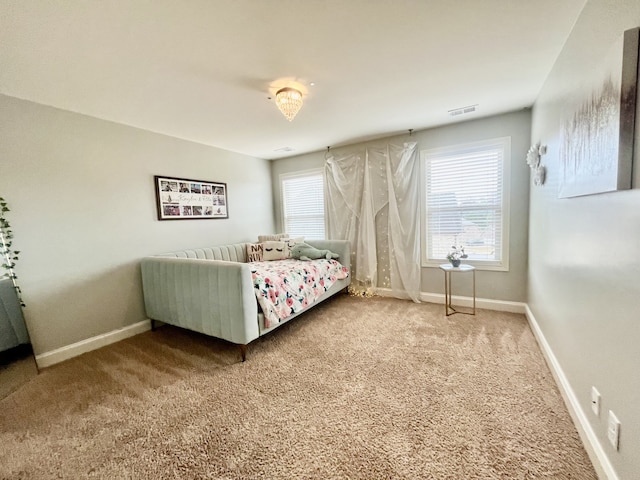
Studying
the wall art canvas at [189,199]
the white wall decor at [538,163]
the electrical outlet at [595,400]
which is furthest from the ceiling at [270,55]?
the electrical outlet at [595,400]

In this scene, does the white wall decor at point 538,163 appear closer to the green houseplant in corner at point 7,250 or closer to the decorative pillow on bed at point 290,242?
the decorative pillow on bed at point 290,242

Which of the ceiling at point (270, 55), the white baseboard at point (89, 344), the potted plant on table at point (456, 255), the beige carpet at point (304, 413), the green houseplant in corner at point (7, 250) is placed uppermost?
the ceiling at point (270, 55)

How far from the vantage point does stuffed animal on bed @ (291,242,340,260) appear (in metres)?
3.83

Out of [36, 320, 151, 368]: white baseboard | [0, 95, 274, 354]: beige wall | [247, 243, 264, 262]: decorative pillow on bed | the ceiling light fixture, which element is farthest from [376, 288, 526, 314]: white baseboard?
[0, 95, 274, 354]: beige wall

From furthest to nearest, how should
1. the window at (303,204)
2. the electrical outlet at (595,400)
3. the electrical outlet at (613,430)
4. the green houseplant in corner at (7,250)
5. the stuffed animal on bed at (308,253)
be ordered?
the window at (303,204) → the stuffed animal on bed at (308,253) → the green houseplant in corner at (7,250) → the electrical outlet at (595,400) → the electrical outlet at (613,430)

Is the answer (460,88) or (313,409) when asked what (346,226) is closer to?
(460,88)

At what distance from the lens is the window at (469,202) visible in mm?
3137

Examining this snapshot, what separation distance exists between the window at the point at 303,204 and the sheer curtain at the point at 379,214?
269 millimetres

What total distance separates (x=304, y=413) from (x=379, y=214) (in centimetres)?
→ 289

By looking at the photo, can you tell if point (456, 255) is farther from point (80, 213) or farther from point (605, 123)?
point (80, 213)

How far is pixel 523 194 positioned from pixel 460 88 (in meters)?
1.52

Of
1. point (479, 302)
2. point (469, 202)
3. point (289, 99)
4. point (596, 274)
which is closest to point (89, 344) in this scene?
point (289, 99)

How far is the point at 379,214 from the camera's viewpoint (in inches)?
154

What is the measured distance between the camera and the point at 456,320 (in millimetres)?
2971
